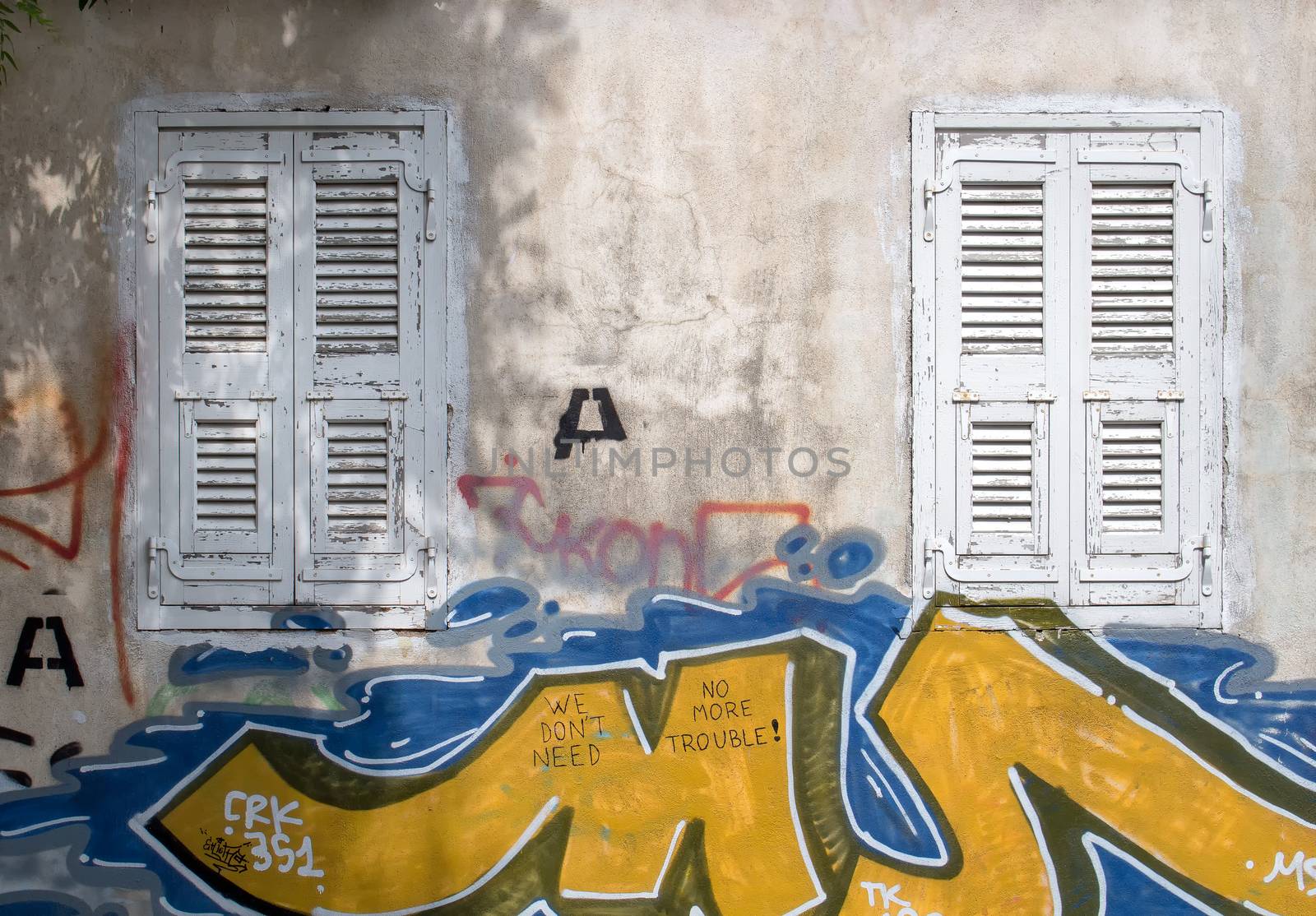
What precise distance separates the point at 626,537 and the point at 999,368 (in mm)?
1563

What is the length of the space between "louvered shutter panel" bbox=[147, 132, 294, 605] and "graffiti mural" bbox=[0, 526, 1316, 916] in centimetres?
38

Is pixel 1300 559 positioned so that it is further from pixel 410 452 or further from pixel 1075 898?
pixel 410 452

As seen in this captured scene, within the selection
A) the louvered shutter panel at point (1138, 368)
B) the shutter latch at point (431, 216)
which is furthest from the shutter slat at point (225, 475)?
the louvered shutter panel at point (1138, 368)

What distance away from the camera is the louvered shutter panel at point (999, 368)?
3379 millimetres

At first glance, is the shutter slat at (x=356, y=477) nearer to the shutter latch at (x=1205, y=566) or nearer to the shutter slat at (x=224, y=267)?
the shutter slat at (x=224, y=267)

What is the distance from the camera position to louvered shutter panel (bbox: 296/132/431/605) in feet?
11.1

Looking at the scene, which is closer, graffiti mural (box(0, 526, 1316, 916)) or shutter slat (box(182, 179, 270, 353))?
graffiti mural (box(0, 526, 1316, 916))

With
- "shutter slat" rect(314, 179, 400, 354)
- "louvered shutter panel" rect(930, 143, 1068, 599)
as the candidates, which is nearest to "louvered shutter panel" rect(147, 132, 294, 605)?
"shutter slat" rect(314, 179, 400, 354)

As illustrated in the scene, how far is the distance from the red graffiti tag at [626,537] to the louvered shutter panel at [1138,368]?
3.80 ft

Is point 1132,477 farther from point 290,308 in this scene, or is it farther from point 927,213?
point 290,308

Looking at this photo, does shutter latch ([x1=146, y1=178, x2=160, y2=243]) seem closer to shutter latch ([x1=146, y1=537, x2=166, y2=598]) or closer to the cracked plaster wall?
the cracked plaster wall

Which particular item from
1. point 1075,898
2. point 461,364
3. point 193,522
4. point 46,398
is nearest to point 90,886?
point 193,522

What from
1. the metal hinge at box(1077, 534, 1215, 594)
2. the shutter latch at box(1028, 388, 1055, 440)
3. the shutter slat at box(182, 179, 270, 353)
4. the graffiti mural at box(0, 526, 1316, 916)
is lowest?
the graffiti mural at box(0, 526, 1316, 916)

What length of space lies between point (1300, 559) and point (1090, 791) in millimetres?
1200
